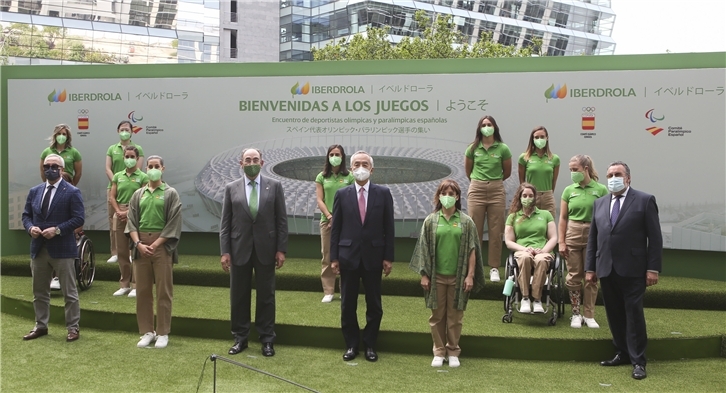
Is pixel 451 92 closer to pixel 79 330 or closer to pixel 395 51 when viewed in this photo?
pixel 79 330

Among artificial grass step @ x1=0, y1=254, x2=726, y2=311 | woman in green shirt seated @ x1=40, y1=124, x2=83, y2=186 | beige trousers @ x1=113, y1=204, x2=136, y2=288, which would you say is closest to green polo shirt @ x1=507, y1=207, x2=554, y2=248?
artificial grass step @ x1=0, y1=254, x2=726, y2=311

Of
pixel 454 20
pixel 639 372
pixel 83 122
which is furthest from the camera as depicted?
pixel 454 20

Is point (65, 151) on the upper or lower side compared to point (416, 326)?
upper

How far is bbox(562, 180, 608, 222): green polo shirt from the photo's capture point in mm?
5848

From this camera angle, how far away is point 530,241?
596cm

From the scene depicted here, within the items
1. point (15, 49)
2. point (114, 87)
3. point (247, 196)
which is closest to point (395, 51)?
point (15, 49)

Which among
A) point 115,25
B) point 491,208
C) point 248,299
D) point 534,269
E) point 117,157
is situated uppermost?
point 115,25

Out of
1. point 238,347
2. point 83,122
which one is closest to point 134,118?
point 83,122

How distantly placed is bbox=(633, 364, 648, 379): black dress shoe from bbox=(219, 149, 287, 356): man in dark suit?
2.64 metres

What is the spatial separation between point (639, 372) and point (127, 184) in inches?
192

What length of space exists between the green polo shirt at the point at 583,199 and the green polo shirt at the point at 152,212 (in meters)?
3.32

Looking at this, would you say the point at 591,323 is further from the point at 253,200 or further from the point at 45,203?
the point at 45,203

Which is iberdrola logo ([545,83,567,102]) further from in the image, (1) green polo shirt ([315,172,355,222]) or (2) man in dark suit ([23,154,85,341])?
(2) man in dark suit ([23,154,85,341])

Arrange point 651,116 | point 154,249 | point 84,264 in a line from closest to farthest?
point 154,249 < point 84,264 < point 651,116
